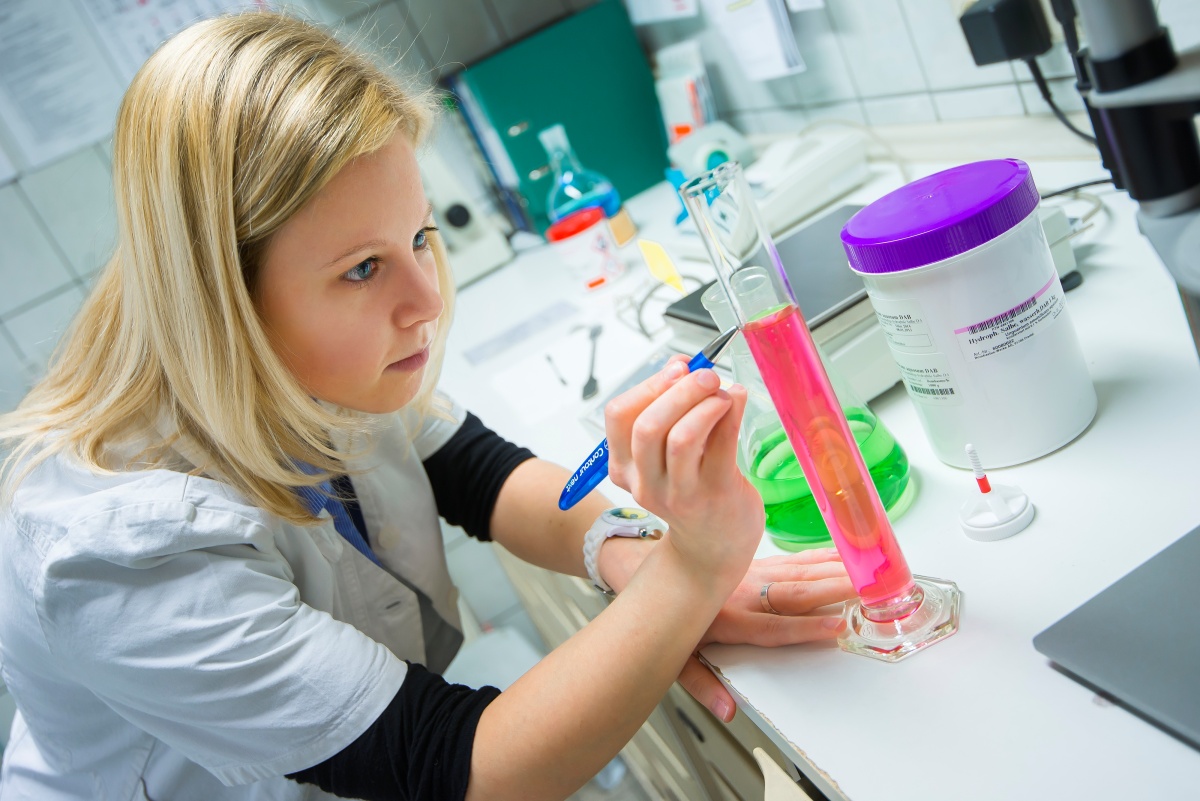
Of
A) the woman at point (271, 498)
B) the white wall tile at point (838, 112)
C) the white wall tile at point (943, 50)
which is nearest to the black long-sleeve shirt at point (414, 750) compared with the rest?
the woman at point (271, 498)

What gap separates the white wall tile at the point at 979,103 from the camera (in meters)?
1.17

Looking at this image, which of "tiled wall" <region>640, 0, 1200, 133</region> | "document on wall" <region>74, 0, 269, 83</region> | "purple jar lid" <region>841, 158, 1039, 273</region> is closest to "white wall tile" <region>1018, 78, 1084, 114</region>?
"tiled wall" <region>640, 0, 1200, 133</region>

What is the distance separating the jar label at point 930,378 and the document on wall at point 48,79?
2053mm

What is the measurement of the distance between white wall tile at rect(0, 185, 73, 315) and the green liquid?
1942 mm

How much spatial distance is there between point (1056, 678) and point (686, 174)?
131cm

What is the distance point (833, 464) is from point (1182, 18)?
0.71m

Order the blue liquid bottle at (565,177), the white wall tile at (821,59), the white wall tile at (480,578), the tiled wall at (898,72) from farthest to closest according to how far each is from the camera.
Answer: the white wall tile at (480,578) < the blue liquid bottle at (565,177) < the white wall tile at (821,59) < the tiled wall at (898,72)

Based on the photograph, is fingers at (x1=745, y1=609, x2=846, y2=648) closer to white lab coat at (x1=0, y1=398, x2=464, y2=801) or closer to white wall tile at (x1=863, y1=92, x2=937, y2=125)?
white lab coat at (x1=0, y1=398, x2=464, y2=801)

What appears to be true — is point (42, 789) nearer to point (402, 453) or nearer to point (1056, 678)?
point (402, 453)

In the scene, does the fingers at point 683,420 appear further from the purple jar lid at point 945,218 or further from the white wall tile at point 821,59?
the white wall tile at point 821,59

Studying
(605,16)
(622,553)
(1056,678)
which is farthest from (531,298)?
(1056,678)

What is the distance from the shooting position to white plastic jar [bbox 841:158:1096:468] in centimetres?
57

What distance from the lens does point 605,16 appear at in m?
1.91

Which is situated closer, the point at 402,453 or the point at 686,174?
the point at 402,453
